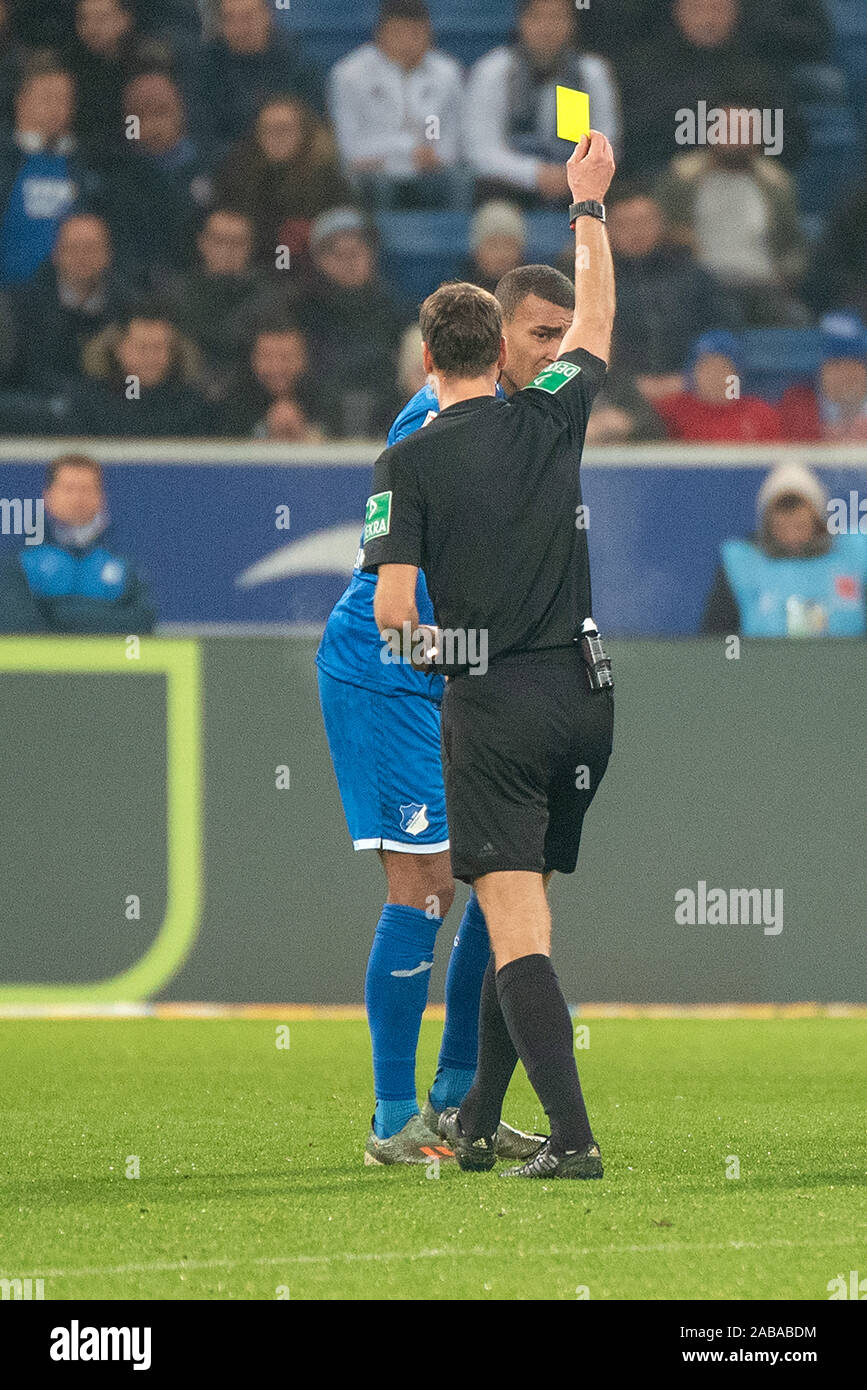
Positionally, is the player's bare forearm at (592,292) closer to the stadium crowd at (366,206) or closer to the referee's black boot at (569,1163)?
the referee's black boot at (569,1163)

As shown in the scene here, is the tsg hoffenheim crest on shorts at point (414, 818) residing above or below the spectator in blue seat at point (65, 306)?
below

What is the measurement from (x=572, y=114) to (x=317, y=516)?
4263 millimetres

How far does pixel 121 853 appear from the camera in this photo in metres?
7.59

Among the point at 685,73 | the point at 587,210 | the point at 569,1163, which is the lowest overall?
the point at 569,1163

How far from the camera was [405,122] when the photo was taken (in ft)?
35.4

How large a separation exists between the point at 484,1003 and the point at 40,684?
3.66 metres

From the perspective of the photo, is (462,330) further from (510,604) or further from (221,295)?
(221,295)

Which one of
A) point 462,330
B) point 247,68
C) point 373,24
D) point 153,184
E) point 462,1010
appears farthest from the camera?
point 373,24

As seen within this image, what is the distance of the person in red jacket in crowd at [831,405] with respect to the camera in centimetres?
977

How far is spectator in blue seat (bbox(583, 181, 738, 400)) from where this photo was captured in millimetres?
9805

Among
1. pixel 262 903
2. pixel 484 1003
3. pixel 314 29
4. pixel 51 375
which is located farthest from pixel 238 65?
pixel 484 1003

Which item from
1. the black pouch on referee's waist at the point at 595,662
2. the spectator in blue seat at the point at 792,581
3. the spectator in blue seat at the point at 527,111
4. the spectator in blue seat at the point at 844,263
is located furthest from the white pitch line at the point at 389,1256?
the spectator in blue seat at the point at 527,111

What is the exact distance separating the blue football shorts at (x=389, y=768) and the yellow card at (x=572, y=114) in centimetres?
133

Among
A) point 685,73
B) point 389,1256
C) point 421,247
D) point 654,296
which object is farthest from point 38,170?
point 389,1256
